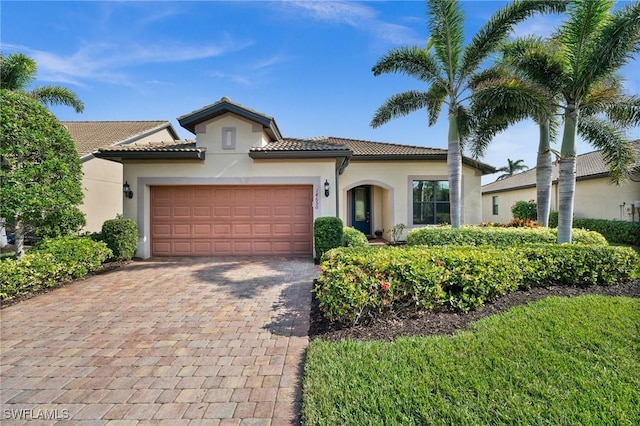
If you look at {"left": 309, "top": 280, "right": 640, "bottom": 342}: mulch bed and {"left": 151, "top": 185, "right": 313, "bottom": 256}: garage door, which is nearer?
{"left": 309, "top": 280, "right": 640, "bottom": 342}: mulch bed

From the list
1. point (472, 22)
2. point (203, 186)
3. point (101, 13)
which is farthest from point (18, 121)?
point (472, 22)

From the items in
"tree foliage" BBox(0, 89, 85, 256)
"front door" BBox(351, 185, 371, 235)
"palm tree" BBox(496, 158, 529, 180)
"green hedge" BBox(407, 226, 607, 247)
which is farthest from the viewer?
"palm tree" BBox(496, 158, 529, 180)

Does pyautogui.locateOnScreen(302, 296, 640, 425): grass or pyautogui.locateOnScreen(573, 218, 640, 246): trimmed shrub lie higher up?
pyautogui.locateOnScreen(573, 218, 640, 246): trimmed shrub

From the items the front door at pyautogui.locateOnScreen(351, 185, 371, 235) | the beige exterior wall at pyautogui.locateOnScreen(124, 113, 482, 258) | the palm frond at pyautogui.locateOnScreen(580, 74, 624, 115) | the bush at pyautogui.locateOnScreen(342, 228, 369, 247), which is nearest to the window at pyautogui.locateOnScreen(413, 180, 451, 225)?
the front door at pyautogui.locateOnScreen(351, 185, 371, 235)

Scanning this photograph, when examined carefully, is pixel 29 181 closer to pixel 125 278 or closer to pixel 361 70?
pixel 125 278

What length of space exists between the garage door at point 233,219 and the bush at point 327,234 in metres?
1.15

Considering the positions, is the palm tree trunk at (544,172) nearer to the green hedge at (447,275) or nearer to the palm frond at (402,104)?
the palm frond at (402,104)

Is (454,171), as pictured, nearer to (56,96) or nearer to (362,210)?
(362,210)

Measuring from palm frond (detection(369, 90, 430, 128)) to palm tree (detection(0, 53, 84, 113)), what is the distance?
47.2ft

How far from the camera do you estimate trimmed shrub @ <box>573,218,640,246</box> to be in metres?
11.6

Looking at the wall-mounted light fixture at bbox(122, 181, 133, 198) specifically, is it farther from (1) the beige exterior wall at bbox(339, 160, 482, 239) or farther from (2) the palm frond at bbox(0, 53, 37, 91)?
(1) the beige exterior wall at bbox(339, 160, 482, 239)

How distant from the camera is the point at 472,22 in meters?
9.07

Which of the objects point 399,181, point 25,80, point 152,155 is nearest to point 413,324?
point 152,155

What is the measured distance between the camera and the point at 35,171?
20.6 feet
